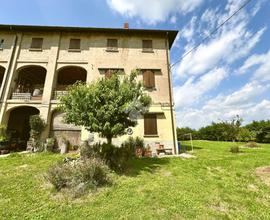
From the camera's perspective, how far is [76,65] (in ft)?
46.9

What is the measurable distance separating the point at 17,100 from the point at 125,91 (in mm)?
10134

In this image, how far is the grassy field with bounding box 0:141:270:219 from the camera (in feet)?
14.9

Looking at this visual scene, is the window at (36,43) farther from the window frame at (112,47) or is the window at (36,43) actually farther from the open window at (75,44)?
the window frame at (112,47)

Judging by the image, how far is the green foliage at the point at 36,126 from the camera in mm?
11984

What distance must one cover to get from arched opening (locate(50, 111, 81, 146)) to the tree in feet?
17.5

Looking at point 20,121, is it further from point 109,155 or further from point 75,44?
point 109,155

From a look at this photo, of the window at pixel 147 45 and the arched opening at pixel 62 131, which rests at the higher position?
the window at pixel 147 45

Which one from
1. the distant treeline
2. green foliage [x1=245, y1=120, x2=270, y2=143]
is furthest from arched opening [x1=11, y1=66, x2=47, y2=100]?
green foliage [x1=245, y1=120, x2=270, y2=143]

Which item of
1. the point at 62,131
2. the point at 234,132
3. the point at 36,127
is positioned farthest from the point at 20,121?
the point at 234,132

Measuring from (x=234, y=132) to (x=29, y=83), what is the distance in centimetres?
2508

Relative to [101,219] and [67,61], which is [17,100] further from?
[101,219]

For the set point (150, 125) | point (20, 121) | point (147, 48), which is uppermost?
point (147, 48)

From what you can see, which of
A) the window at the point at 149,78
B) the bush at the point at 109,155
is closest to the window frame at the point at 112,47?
the window at the point at 149,78

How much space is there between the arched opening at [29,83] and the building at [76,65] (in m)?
0.08
